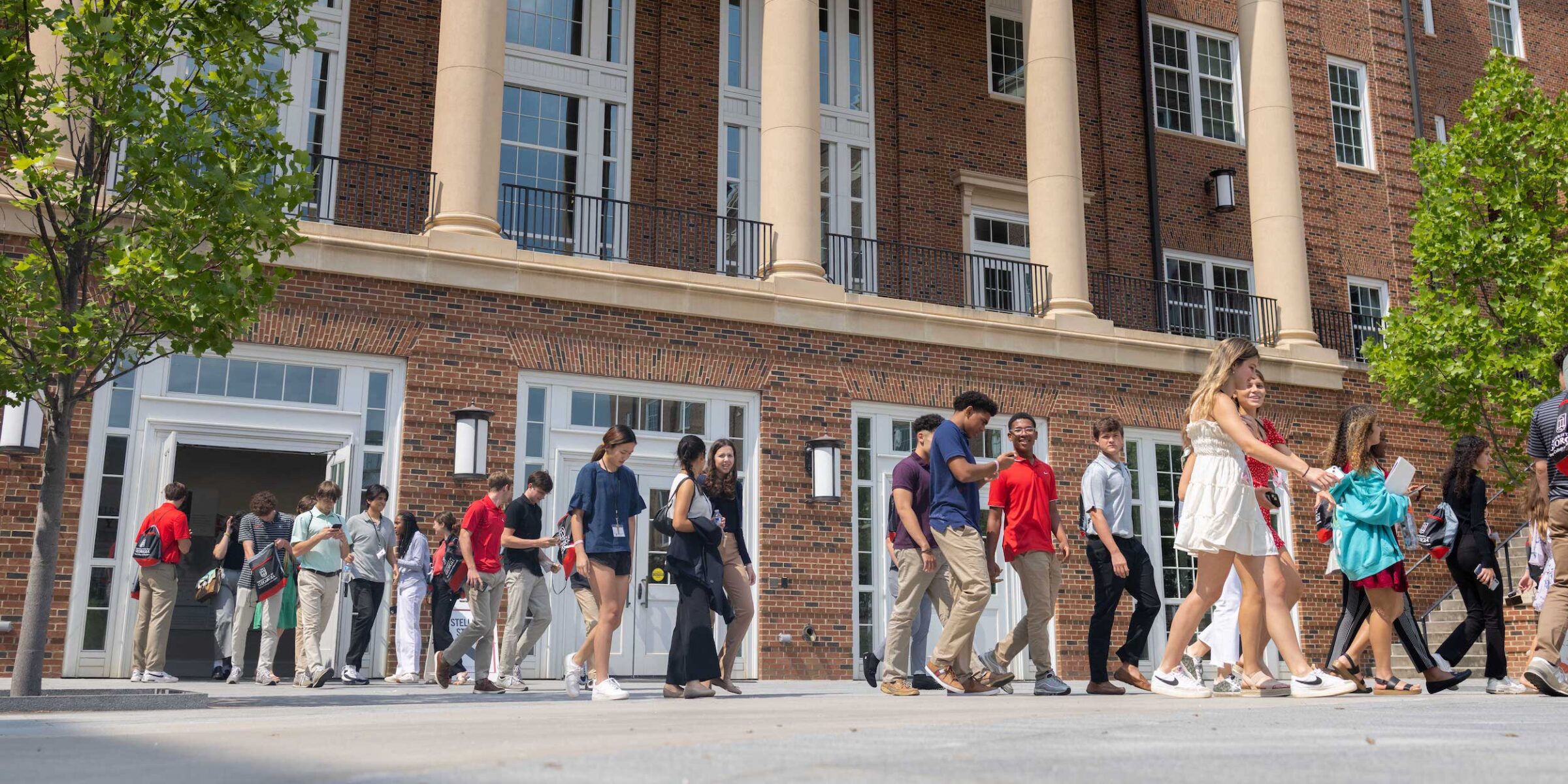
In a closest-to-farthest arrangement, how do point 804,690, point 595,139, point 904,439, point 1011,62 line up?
point 804,690 → point 904,439 → point 595,139 → point 1011,62

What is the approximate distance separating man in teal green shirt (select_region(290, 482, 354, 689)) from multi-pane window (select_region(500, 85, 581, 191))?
6657 millimetres

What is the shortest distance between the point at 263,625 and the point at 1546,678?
9.73 meters

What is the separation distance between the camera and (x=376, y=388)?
1340 cm

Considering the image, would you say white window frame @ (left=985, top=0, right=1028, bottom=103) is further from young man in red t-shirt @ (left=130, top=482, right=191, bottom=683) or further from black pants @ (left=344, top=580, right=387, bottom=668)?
young man in red t-shirt @ (left=130, top=482, right=191, bottom=683)

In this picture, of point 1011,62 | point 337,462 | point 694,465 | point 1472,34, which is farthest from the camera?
point 1472,34

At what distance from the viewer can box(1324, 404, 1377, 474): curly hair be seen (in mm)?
A: 8344

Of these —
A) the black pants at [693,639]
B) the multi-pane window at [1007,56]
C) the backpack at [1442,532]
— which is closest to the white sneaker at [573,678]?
the black pants at [693,639]

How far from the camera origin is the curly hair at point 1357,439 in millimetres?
8344

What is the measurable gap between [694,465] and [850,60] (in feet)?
39.4

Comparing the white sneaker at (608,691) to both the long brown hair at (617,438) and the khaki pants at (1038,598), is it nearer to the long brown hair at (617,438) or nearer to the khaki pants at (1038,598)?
the long brown hair at (617,438)

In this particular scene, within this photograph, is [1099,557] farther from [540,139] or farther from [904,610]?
[540,139]

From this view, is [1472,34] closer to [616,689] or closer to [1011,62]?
A: [1011,62]

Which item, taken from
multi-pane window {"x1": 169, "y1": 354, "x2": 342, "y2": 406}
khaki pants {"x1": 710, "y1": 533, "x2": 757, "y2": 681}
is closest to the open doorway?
multi-pane window {"x1": 169, "y1": 354, "x2": 342, "y2": 406}

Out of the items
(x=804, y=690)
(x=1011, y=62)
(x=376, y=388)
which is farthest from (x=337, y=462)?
(x=1011, y=62)
